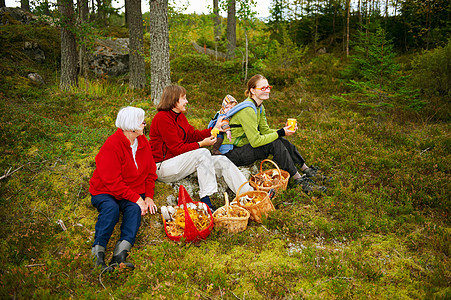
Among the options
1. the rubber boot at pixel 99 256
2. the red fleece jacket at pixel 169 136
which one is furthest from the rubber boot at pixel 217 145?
the rubber boot at pixel 99 256

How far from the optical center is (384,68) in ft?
28.0

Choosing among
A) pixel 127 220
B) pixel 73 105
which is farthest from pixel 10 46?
pixel 127 220

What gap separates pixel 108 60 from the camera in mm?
12461

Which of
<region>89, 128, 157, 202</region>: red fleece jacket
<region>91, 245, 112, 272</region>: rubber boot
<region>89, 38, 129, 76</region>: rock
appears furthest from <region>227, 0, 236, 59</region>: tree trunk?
<region>91, 245, 112, 272</region>: rubber boot

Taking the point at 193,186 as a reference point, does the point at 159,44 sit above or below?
above

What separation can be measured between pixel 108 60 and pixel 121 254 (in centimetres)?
1121

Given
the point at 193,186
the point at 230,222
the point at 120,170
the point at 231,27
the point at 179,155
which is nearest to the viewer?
the point at 120,170

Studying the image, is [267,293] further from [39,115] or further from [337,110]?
[337,110]

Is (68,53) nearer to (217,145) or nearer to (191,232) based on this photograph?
(217,145)

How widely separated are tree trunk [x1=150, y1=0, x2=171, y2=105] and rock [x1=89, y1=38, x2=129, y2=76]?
461 centimetres

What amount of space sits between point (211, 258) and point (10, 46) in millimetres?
13295

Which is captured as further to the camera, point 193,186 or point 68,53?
point 68,53

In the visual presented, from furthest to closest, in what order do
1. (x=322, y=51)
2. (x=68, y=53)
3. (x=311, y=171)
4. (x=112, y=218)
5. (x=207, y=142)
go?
(x=322, y=51)
(x=68, y=53)
(x=311, y=171)
(x=207, y=142)
(x=112, y=218)

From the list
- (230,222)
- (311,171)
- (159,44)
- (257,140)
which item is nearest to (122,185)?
(230,222)
